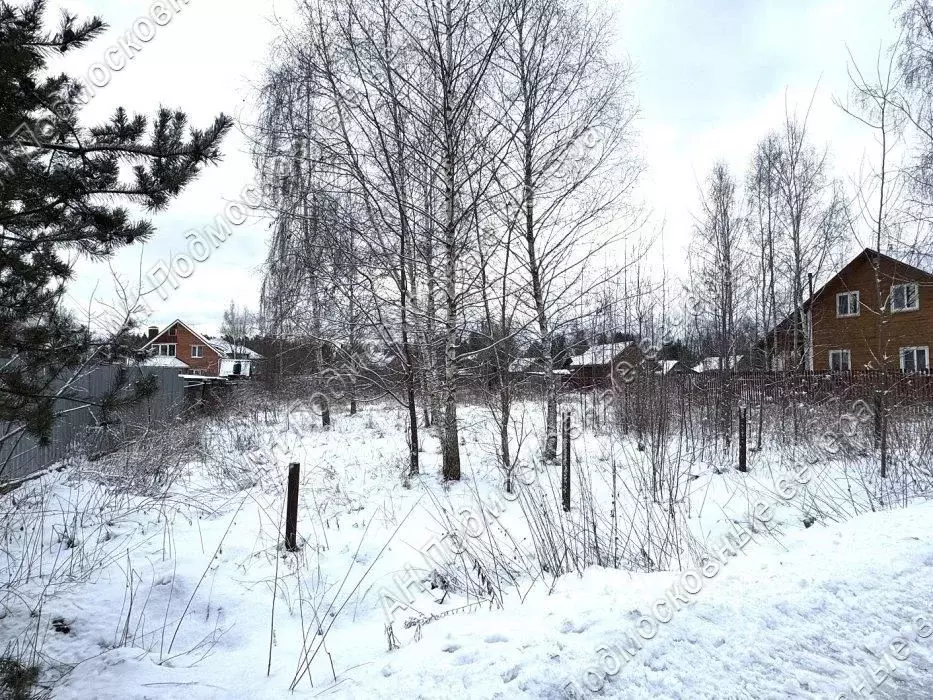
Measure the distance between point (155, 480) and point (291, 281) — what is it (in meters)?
7.38

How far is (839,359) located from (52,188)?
24.2m

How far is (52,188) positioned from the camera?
266cm

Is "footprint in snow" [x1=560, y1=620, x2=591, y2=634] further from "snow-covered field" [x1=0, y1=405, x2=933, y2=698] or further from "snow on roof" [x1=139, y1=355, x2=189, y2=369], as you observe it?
"snow on roof" [x1=139, y1=355, x2=189, y2=369]

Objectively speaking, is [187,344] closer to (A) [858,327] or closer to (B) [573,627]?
(A) [858,327]

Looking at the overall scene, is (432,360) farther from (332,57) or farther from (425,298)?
(332,57)

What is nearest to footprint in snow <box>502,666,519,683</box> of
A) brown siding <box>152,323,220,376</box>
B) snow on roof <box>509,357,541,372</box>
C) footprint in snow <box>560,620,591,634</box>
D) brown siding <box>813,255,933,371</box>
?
footprint in snow <box>560,620,591,634</box>

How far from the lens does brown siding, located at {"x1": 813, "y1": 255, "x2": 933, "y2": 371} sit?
55.8ft

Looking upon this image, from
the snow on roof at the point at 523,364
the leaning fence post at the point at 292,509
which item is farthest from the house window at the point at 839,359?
the leaning fence post at the point at 292,509

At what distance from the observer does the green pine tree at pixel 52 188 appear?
101 inches

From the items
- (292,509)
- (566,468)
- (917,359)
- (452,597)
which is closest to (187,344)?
(292,509)

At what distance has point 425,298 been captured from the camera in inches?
248

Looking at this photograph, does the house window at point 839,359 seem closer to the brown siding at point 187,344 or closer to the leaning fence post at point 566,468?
the leaning fence post at point 566,468

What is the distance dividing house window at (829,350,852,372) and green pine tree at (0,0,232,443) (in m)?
22.7

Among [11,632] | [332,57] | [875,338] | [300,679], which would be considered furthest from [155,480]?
[875,338]
